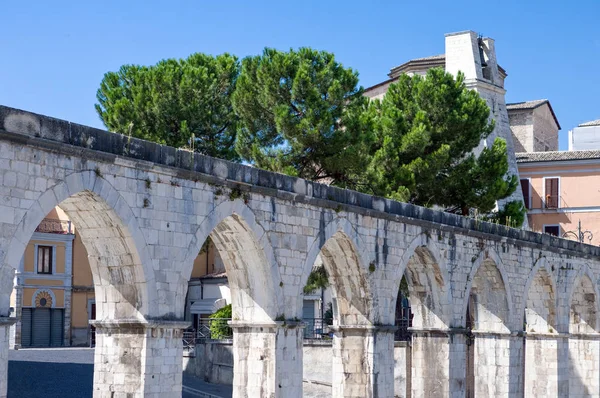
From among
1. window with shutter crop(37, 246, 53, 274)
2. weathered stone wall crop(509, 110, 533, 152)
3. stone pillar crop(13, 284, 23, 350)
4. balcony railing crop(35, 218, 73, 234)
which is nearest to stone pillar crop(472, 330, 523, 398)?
stone pillar crop(13, 284, 23, 350)

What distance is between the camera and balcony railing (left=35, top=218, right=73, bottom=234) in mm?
38656

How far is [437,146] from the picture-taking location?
31.9 metres

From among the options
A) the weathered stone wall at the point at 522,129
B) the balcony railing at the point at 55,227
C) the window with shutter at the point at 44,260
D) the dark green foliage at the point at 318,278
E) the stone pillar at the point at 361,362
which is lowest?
the stone pillar at the point at 361,362

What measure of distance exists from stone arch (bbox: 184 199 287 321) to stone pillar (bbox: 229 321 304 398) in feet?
0.79

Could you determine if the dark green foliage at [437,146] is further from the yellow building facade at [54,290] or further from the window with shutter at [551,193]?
the window with shutter at [551,193]

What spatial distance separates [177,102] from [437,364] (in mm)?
14217

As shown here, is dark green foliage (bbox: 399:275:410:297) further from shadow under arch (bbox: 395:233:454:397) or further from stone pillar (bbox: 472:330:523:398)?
shadow under arch (bbox: 395:233:454:397)

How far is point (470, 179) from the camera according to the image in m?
32.0

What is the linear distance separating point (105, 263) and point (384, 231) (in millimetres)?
7043

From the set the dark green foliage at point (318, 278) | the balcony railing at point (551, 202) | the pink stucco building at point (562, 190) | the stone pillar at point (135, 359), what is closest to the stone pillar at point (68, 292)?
the dark green foliage at point (318, 278)

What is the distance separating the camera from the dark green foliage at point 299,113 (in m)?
28.1

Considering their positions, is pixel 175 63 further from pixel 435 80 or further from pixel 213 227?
pixel 213 227

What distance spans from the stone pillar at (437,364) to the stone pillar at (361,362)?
2.40 meters

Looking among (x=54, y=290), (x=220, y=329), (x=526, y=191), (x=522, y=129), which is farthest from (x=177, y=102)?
(x=522, y=129)
